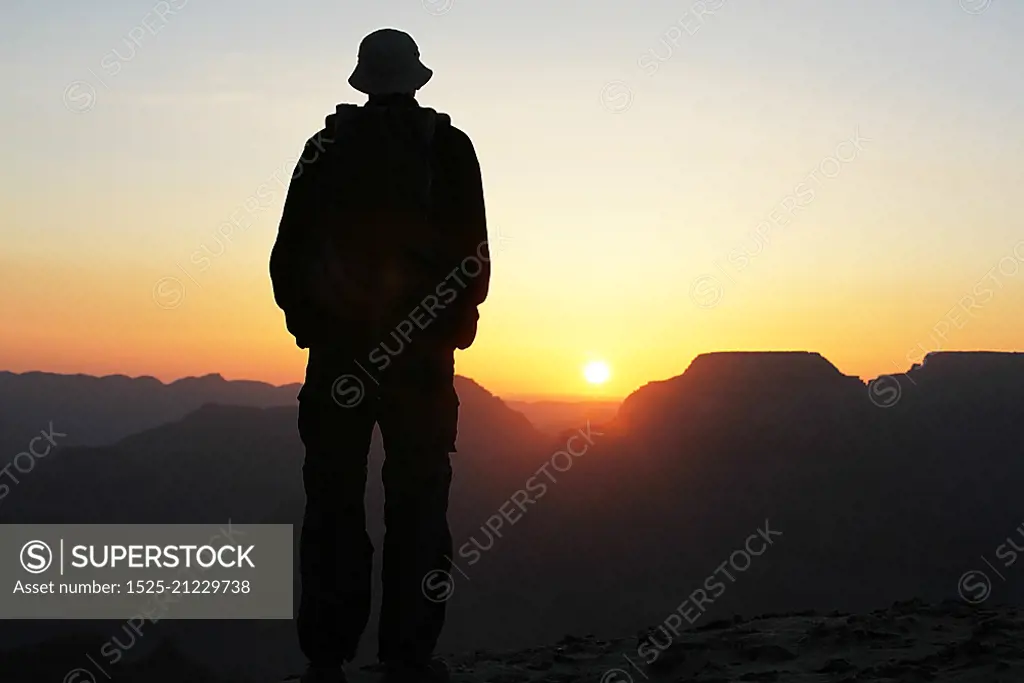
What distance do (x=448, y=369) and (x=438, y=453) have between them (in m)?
0.50

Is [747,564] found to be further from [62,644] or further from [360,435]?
[360,435]

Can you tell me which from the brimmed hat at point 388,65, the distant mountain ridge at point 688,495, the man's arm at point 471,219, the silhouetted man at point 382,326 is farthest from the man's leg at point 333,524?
the distant mountain ridge at point 688,495

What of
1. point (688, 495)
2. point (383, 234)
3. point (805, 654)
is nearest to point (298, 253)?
point (383, 234)

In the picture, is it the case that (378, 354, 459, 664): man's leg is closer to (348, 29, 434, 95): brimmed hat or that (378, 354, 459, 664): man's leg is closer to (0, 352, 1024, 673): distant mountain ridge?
(348, 29, 434, 95): brimmed hat

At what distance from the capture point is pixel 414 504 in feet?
18.8

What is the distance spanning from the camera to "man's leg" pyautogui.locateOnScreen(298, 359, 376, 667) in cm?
562

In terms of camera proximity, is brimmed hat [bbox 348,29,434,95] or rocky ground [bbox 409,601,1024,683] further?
rocky ground [bbox 409,601,1024,683]

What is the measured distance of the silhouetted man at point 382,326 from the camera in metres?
5.58

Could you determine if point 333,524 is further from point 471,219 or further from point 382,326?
point 471,219

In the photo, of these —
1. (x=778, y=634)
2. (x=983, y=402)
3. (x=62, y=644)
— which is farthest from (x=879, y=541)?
(x=778, y=634)

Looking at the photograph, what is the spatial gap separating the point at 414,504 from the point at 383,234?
1572 mm

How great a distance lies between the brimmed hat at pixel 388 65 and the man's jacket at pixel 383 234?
3.4 inches

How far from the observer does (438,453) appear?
5758mm

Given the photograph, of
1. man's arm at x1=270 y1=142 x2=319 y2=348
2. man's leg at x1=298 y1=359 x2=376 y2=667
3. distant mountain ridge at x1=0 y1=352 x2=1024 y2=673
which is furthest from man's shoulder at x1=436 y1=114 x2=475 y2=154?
distant mountain ridge at x1=0 y1=352 x2=1024 y2=673
